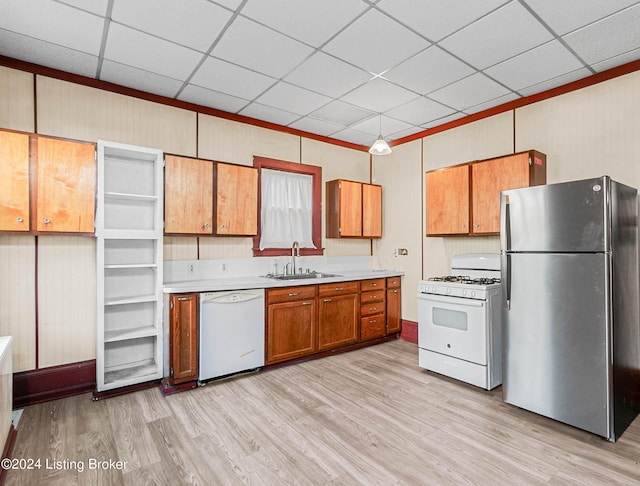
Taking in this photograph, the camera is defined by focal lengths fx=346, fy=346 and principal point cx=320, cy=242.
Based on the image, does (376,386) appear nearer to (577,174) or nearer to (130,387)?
(130,387)

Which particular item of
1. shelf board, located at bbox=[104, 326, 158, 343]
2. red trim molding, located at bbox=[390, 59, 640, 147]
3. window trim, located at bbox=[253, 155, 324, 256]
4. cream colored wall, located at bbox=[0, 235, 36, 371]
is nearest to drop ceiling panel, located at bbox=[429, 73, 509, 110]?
red trim molding, located at bbox=[390, 59, 640, 147]

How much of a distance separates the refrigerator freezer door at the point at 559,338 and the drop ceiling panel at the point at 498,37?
174cm

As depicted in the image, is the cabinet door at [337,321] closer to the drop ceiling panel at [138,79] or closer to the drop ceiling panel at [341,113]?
the drop ceiling panel at [341,113]

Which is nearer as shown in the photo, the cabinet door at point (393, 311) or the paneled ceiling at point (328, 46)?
the paneled ceiling at point (328, 46)

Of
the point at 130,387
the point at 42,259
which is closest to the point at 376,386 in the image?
the point at 130,387

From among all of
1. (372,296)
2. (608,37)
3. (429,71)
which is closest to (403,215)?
(372,296)

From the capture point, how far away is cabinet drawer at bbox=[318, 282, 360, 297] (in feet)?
14.0

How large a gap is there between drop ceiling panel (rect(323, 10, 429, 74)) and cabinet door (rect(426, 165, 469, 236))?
65.1 inches

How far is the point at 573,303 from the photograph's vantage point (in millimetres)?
2666

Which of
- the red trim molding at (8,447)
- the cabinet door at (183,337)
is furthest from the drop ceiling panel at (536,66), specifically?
the red trim molding at (8,447)

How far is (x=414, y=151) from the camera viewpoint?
16.9 feet

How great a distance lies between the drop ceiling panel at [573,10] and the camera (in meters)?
2.36


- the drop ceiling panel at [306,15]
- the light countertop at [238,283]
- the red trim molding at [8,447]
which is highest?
the drop ceiling panel at [306,15]

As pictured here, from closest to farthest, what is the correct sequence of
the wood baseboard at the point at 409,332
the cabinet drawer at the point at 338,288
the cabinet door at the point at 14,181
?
1. the cabinet door at the point at 14,181
2. the cabinet drawer at the point at 338,288
3. the wood baseboard at the point at 409,332
